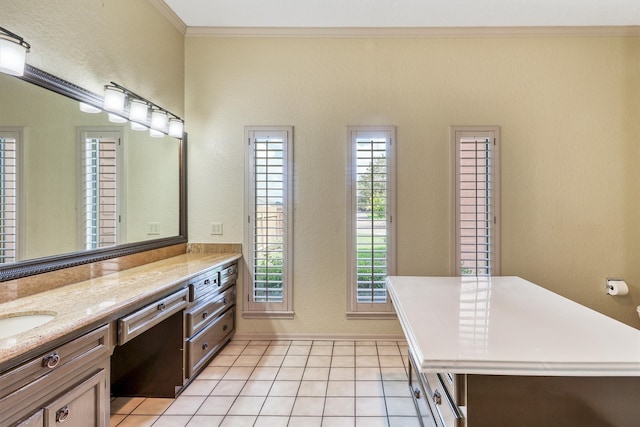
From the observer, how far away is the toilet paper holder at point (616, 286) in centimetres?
288

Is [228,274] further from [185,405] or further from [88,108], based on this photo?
[88,108]

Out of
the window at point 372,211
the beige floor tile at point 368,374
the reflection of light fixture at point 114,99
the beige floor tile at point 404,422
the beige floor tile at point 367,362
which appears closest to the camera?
the beige floor tile at point 404,422

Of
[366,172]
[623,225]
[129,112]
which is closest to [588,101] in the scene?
[623,225]

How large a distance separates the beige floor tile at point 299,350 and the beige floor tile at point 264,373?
0.93 ft

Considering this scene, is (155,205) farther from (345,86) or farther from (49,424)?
(345,86)

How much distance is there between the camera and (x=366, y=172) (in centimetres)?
302

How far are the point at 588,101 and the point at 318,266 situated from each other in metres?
2.85

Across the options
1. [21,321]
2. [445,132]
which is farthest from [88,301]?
[445,132]

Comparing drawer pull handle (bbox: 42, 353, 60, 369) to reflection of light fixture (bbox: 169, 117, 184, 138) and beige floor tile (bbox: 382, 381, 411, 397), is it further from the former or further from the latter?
reflection of light fixture (bbox: 169, 117, 184, 138)

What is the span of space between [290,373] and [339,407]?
55cm

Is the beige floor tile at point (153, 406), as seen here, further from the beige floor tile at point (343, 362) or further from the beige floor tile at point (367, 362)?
the beige floor tile at point (367, 362)

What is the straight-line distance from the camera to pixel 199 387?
90.0 inches

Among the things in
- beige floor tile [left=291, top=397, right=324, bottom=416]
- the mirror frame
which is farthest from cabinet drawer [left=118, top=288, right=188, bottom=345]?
beige floor tile [left=291, top=397, right=324, bottom=416]

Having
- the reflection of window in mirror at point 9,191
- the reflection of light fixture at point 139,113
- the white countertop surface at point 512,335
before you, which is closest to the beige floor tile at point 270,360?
the white countertop surface at point 512,335
